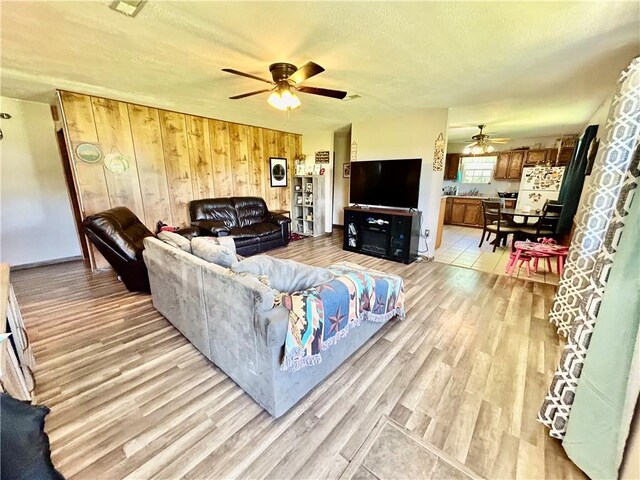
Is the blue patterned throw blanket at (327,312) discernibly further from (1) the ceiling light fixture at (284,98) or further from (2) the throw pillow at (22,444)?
(1) the ceiling light fixture at (284,98)

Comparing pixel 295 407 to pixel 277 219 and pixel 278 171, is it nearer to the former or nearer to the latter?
pixel 277 219

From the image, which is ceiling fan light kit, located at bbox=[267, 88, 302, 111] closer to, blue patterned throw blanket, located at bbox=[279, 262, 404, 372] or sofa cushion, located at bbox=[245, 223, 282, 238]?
blue patterned throw blanket, located at bbox=[279, 262, 404, 372]

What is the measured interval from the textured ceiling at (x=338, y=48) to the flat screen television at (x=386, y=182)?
1.05 meters

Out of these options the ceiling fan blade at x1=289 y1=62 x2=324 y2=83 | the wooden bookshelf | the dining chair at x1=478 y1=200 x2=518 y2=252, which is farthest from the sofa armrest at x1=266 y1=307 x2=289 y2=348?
the dining chair at x1=478 y1=200 x2=518 y2=252

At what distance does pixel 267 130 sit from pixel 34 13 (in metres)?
4.17

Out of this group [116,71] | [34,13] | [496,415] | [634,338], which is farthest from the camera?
[116,71]

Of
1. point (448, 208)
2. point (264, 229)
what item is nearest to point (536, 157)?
point (448, 208)

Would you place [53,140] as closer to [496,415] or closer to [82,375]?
[82,375]

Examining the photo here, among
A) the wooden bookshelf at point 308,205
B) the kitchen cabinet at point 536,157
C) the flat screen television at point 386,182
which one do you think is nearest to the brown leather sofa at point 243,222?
the wooden bookshelf at point 308,205

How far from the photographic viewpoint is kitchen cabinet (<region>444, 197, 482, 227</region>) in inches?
283

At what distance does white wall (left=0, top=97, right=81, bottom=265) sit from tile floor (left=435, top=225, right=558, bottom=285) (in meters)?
6.56

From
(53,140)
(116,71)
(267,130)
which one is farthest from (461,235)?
(53,140)

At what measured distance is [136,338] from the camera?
90.9 inches

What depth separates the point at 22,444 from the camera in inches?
29.9
